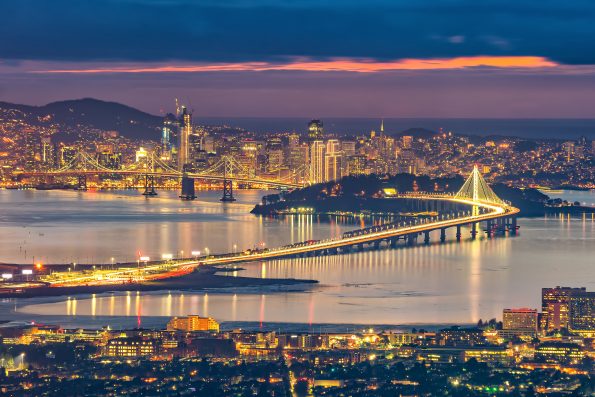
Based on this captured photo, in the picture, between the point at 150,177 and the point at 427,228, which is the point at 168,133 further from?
the point at 427,228

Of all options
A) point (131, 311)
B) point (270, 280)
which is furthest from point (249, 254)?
point (131, 311)

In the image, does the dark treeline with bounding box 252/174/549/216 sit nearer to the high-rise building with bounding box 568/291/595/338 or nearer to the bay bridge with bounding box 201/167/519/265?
the bay bridge with bounding box 201/167/519/265

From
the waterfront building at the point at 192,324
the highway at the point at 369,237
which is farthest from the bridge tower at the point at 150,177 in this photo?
the waterfront building at the point at 192,324

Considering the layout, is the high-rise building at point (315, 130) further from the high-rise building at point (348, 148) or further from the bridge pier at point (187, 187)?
the bridge pier at point (187, 187)

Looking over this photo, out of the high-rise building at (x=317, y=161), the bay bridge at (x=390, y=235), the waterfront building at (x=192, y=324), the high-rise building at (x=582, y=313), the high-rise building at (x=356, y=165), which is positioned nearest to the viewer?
the waterfront building at (x=192, y=324)

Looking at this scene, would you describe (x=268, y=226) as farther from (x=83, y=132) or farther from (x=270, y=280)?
(x=83, y=132)

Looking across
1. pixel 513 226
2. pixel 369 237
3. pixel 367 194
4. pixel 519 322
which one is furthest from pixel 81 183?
pixel 519 322
